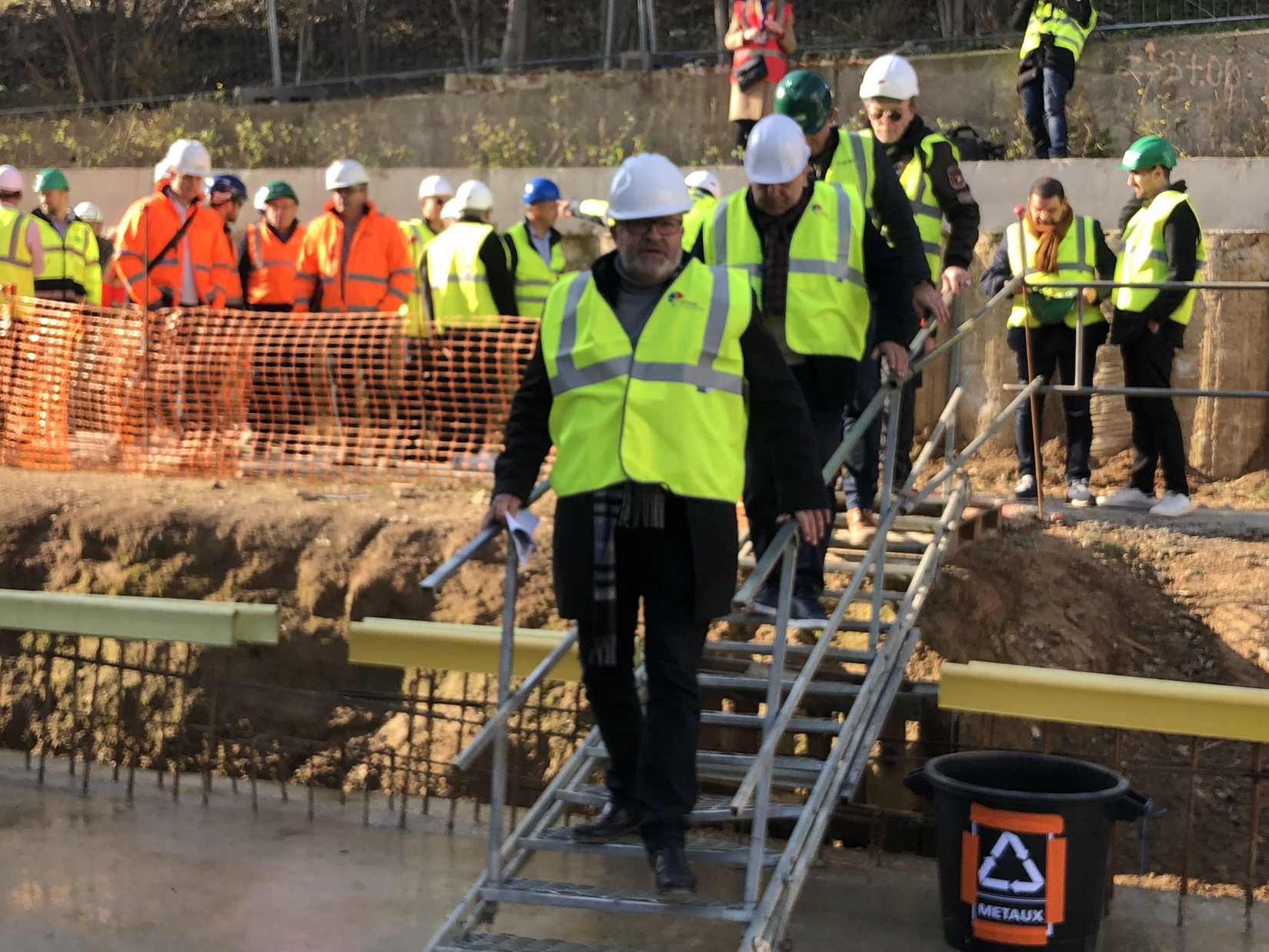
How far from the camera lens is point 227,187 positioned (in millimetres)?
11625

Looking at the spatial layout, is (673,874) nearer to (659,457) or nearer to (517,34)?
(659,457)

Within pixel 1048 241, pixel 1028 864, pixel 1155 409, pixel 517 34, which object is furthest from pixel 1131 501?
pixel 517 34

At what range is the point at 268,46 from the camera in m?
21.5

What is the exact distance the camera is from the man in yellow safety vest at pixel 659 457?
15.0ft

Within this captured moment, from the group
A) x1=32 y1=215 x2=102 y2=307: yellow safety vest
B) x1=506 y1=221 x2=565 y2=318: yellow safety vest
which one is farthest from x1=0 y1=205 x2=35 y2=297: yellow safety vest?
x1=506 y1=221 x2=565 y2=318: yellow safety vest

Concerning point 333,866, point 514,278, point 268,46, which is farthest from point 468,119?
point 333,866

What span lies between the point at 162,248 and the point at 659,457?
733 centimetres

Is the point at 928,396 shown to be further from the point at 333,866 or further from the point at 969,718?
the point at 333,866

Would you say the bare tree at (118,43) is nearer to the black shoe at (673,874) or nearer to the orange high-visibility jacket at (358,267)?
the orange high-visibility jacket at (358,267)

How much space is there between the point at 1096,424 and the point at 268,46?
13.9 meters

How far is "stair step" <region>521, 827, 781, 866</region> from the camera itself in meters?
4.88

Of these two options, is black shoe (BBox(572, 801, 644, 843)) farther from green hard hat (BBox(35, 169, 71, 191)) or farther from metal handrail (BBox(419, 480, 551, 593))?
green hard hat (BBox(35, 169, 71, 191))

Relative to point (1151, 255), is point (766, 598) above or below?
below

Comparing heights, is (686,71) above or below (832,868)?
above
